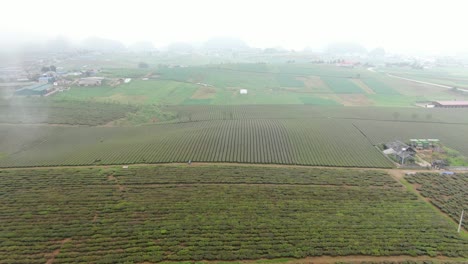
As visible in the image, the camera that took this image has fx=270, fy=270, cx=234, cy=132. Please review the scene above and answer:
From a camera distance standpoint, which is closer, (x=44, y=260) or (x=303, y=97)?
(x=44, y=260)

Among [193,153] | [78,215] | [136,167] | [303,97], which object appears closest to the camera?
[78,215]

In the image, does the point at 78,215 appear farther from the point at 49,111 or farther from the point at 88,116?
the point at 49,111

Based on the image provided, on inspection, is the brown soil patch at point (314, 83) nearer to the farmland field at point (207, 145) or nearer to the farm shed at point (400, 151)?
the farmland field at point (207, 145)

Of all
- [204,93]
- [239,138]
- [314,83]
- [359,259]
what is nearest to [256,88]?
[204,93]

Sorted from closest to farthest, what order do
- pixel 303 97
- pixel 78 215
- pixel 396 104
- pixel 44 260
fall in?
pixel 44 260 < pixel 78 215 < pixel 396 104 < pixel 303 97

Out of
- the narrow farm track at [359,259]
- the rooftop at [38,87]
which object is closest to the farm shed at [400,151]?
the narrow farm track at [359,259]

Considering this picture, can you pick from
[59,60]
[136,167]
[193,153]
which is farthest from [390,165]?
[59,60]

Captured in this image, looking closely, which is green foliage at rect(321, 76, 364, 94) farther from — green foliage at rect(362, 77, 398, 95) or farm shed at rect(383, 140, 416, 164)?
farm shed at rect(383, 140, 416, 164)
